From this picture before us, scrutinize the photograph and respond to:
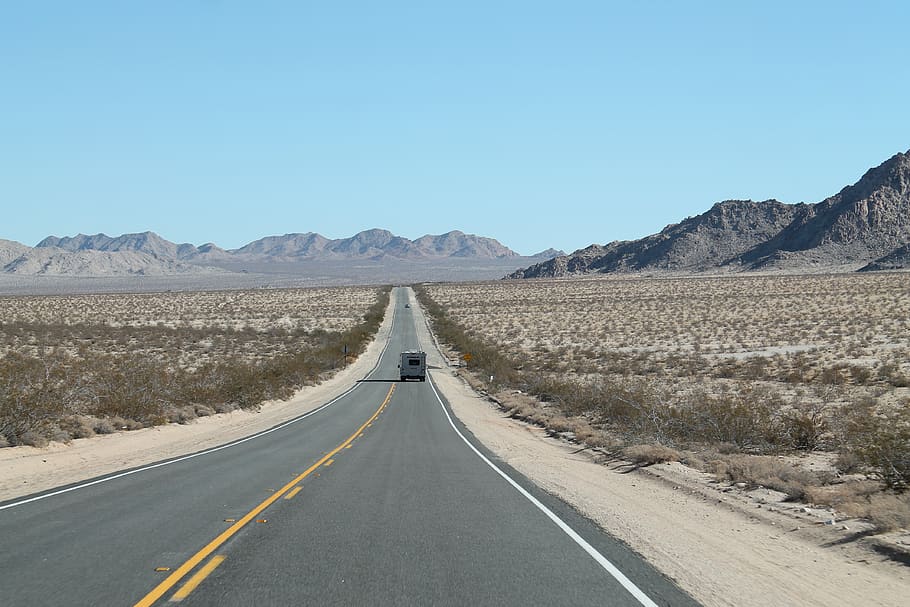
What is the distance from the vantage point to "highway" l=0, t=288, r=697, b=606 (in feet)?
22.5

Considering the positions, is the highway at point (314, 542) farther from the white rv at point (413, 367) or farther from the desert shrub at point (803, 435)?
the white rv at point (413, 367)

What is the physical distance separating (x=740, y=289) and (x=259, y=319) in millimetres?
66518

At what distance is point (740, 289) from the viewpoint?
110m

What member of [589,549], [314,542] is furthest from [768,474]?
[314,542]

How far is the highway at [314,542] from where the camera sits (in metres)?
6.85

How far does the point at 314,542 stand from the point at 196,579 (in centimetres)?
178

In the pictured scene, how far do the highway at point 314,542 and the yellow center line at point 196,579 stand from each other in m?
0.01

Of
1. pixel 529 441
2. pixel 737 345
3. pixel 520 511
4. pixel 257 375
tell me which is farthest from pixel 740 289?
pixel 520 511

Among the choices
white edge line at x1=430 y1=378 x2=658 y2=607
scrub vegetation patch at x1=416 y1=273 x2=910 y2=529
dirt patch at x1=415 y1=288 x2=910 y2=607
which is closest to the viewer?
white edge line at x1=430 y1=378 x2=658 y2=607

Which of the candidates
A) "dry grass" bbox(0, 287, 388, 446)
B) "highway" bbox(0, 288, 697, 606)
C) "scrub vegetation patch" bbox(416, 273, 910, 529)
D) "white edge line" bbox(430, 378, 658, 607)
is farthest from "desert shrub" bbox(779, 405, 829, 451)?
"dry grass" bbox(0, 287, 388, 446)

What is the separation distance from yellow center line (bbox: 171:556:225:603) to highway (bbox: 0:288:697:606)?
1 cm

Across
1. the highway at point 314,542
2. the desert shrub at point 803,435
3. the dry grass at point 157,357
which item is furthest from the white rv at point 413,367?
the highway at point 314,542

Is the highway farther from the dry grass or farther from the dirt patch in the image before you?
the dry grass

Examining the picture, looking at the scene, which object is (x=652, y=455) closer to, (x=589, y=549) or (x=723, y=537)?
(x=723, y=537)
